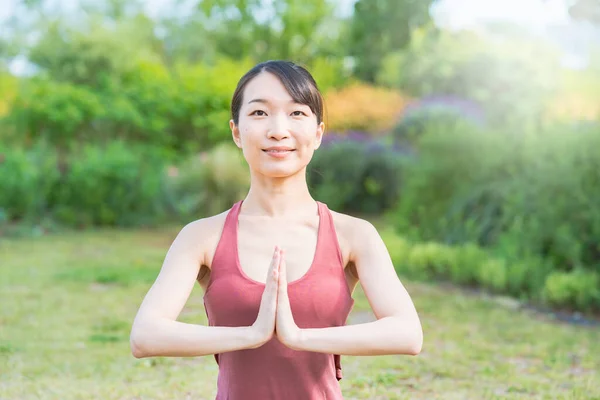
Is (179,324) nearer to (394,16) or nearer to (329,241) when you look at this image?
(329,241)

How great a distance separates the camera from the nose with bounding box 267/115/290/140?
2.38 metres

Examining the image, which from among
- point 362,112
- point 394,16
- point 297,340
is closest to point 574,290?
point 394,16

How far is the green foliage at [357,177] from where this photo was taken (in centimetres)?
1692

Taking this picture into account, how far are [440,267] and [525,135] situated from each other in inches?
73.5

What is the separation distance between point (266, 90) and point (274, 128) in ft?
0.44

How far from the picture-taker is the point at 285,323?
6.98ft

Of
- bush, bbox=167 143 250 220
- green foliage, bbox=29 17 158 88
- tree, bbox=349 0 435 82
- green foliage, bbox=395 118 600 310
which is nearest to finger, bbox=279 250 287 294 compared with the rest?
tree, bbox=349 0 435 82

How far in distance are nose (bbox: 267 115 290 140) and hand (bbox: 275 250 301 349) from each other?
48 centimetres

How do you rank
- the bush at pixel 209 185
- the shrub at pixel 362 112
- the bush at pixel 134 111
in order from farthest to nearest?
the shrub at pixel 362 112, the bush at pixel 134 111, the bush at pixel 209 185

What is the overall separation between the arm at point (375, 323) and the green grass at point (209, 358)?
2.43 meters

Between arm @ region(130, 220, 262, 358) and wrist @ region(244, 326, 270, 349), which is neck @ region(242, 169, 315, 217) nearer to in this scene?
arm @ region(130, 220, 262, 358)

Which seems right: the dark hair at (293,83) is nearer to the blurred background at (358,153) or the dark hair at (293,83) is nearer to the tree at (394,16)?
the blurred background at (358,153)

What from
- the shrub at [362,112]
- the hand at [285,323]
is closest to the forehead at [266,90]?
the hand at [285,323]

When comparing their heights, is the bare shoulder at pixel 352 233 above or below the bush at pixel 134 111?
below
